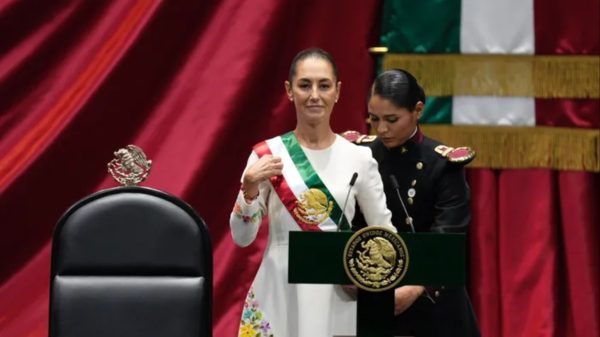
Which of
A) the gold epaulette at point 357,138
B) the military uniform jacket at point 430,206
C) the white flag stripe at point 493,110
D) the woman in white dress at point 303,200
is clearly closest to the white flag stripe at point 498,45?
the white flag stripe at point 493,110

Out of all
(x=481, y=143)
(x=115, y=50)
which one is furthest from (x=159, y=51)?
(x=481, y=143)

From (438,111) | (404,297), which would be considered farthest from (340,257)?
(438,111)

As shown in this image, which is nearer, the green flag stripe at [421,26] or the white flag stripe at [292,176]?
the white flag stripe at [292,176]

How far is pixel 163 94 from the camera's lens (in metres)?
3.85

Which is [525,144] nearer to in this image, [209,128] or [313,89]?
[209,128]

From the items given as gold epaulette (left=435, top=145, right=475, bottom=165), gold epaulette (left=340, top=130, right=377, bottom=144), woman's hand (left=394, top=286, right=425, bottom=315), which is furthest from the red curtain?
woman's hand (left=394, top=286, right=425, bottom=315)

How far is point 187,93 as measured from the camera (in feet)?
12.6

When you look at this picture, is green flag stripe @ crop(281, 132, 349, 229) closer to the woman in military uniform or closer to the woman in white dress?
the woman in white dress

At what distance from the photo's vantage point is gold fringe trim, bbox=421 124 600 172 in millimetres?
3738

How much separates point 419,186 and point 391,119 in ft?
0.60

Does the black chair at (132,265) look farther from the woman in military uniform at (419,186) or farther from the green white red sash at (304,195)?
the woman in military uniform at (419,186)

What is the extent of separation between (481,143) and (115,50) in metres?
1.32

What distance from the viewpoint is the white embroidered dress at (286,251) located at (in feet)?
7.81

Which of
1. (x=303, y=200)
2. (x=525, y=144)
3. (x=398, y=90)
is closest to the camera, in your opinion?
(x=303, y=200)
